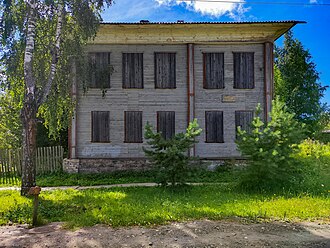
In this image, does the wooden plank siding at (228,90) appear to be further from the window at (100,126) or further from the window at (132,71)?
the window at (100,126)

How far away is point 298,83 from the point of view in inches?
1398

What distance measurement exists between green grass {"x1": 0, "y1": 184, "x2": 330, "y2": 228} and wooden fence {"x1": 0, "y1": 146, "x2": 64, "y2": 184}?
4660 millimetres

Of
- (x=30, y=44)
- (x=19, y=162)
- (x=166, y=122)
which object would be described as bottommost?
(x=19, y=162)

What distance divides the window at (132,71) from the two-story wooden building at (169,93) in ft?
0.19

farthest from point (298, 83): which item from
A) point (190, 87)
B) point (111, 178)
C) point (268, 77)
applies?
point (111, 178)

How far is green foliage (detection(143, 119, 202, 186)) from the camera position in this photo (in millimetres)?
11141

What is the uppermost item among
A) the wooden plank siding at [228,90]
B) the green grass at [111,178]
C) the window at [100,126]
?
the wooden plank siding at [228,90]

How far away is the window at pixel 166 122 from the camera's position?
1741 centimetres

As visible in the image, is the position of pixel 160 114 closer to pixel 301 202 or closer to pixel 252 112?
pixel 252 112

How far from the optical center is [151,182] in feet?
48.2

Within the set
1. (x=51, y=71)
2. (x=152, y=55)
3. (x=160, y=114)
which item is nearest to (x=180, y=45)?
(x=152, y=55)

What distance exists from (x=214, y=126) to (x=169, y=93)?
320 cm

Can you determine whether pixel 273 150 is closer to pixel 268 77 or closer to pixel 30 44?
pixel 268 77

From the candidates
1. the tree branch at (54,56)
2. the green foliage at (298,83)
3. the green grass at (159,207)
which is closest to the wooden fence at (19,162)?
the green grass at (159,207)
